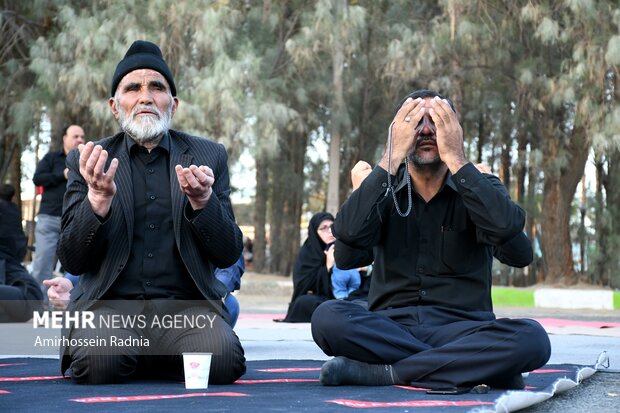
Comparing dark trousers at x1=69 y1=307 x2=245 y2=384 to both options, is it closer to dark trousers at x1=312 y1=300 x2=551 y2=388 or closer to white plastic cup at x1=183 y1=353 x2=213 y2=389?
white plastic cup at x1=183 y1=353 x2=213 y2=389

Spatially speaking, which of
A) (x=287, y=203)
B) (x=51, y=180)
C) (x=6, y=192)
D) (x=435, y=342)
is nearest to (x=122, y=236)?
(x=435, y=342)

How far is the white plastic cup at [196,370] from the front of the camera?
14.9ft

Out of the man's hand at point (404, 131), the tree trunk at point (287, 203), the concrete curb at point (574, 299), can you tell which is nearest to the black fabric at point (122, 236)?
the man's hand at point (404, 131)

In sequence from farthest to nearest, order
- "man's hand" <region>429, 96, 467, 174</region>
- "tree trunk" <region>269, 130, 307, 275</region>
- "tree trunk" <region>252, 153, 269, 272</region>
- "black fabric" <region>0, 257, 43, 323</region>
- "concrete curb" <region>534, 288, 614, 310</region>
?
1. "tree trunk" <region>269, 130, 307, 275</region>
2. "tree trunk" <region>252, 153, 269, 272</region>
3. "concrete curb" <region>534, 288, 614, 310</region>
4. "black fabric" <region>0, 257, 43, 323</region>
5. "man's hand" <region>429, 96, 467, 174</region>

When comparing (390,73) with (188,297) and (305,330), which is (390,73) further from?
(188,297)

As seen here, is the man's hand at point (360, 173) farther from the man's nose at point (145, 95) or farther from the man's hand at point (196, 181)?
the man's nose at point (145, 95)

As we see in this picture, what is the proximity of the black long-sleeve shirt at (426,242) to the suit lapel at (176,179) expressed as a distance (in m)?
0.71

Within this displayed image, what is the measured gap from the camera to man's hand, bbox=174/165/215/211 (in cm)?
443

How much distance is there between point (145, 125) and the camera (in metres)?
5.02

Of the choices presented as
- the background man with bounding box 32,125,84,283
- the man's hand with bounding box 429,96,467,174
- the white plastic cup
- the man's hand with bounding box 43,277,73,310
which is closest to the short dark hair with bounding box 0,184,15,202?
the background man with bounding box 32,125,84,283

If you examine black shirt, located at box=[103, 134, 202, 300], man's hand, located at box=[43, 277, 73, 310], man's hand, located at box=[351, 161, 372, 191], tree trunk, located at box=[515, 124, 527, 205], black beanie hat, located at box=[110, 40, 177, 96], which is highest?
tree trunk, located at box=[515, 124, 527, 205]

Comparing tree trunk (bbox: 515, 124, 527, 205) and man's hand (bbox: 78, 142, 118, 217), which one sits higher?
tree trunk (bbox: 515, 124, 527, 205)

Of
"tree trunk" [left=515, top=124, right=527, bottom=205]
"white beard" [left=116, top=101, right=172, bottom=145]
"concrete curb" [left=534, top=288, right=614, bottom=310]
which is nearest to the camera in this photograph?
"white beard" [left=116, top=101, right=172, bottom=145]

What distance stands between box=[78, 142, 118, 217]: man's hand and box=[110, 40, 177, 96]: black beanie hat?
2.46 ft
